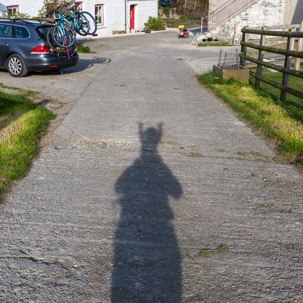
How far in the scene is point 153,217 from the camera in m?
4.05

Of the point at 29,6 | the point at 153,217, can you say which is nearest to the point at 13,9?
the point at 29,6

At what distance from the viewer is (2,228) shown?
3.81 meters

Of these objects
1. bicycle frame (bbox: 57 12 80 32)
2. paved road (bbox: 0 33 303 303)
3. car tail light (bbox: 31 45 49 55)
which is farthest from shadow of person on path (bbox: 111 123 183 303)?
bicycle frame (bbox: 57 12 80 32)

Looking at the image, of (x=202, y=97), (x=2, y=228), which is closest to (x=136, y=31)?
(x=202, y=97)

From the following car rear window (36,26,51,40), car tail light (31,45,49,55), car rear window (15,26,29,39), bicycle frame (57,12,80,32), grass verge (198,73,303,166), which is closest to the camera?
grass verge (198,73,303,166)

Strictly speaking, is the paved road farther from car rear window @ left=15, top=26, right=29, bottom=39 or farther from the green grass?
car rear window @ left=15, top=26, right=29, bottom=39

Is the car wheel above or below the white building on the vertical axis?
below

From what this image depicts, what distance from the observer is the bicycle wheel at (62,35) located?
12.5m

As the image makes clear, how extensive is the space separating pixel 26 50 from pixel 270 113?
27.5 feet

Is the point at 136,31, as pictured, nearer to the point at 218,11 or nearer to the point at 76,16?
the point at 218,11

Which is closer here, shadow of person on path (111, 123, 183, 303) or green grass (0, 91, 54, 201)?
shadow of person on path (111, 123, 183, 303)

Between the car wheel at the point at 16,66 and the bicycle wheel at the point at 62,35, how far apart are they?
1294 millimetres

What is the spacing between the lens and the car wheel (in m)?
13.0

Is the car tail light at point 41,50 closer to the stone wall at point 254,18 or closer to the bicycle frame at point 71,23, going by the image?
the bicycle frame at point 71,23
